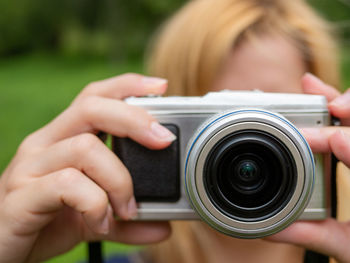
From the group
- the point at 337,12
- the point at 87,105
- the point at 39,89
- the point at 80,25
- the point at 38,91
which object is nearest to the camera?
the point at 87,105

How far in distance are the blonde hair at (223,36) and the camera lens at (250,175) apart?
1.61 ft

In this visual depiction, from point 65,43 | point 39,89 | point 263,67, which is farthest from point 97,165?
point 65,43

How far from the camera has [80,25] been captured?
1944 centimetres

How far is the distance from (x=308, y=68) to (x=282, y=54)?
108 millimetres

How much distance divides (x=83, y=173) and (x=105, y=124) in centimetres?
10

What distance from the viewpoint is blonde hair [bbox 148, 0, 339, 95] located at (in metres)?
1.39

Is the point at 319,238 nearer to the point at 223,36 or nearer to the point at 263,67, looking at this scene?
the point at 263,67

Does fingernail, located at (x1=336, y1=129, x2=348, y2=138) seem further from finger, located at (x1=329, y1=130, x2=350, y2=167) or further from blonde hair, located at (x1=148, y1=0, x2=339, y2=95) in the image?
blonde hair, located at (x1=148, y1=0, x2=339, y2=95)

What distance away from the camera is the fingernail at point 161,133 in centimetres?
96

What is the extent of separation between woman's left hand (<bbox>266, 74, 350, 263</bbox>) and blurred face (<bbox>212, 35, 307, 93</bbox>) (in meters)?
0.34

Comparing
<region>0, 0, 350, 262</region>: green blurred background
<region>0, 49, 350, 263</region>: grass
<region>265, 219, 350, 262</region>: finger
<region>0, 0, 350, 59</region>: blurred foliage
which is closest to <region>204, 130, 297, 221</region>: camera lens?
<region>265, 219, 350, 262</region>: finger

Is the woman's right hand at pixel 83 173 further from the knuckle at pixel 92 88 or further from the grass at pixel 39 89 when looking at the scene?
the grass at pixel 39 89

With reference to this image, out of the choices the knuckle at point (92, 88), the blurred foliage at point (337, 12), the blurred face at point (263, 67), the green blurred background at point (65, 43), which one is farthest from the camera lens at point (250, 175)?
the green blurred background at point (65, 43)

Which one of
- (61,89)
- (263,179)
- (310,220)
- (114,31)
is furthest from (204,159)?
(114,31)
